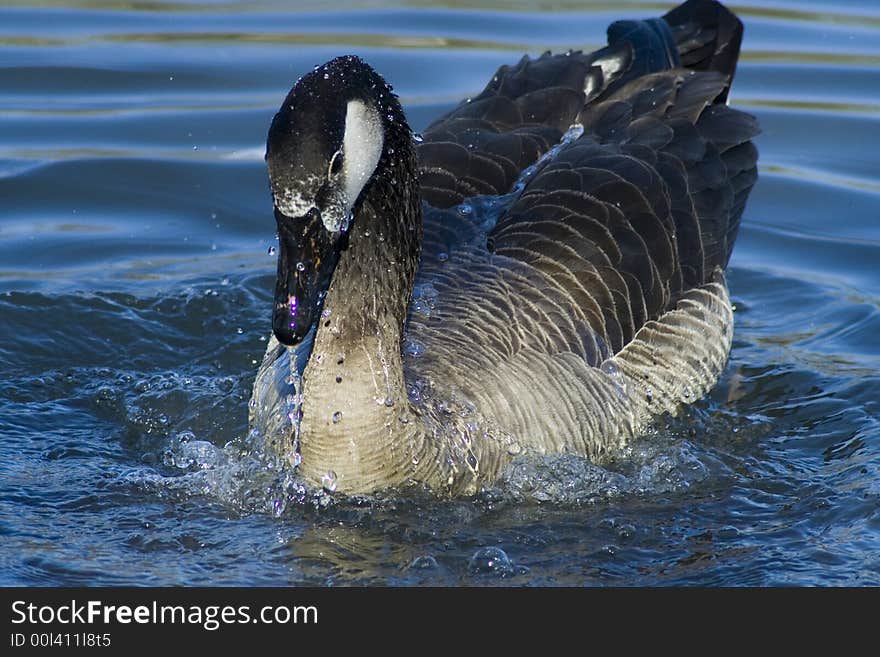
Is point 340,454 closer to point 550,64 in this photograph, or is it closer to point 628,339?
point 628,339

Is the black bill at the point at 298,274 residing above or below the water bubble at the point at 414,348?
above

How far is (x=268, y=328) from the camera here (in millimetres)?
10109

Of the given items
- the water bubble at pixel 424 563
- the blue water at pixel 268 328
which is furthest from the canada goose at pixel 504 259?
the water bubble at pixel 424 563

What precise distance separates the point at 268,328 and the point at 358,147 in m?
3.50

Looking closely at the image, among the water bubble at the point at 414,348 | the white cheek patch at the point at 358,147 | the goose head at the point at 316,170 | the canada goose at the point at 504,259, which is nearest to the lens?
the goose head at the point at 316,170

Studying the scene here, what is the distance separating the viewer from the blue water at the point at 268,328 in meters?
7.14

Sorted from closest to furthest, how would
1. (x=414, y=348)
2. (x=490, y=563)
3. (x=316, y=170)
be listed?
(x=316, y=170)
(x=490, y=563)
(x=414, y=348)

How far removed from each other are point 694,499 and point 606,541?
0.84 meters

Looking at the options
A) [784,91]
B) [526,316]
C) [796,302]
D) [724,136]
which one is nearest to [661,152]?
[724,136]

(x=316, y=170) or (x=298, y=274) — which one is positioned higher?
(x=316, y=170)

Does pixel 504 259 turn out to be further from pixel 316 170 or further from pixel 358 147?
pixel 316 170

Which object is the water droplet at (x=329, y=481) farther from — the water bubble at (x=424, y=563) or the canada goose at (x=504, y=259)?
the water bubble at (x=424, y=563)

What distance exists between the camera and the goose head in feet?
20.9

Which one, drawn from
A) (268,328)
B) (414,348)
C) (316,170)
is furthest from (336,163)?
(268,328)
